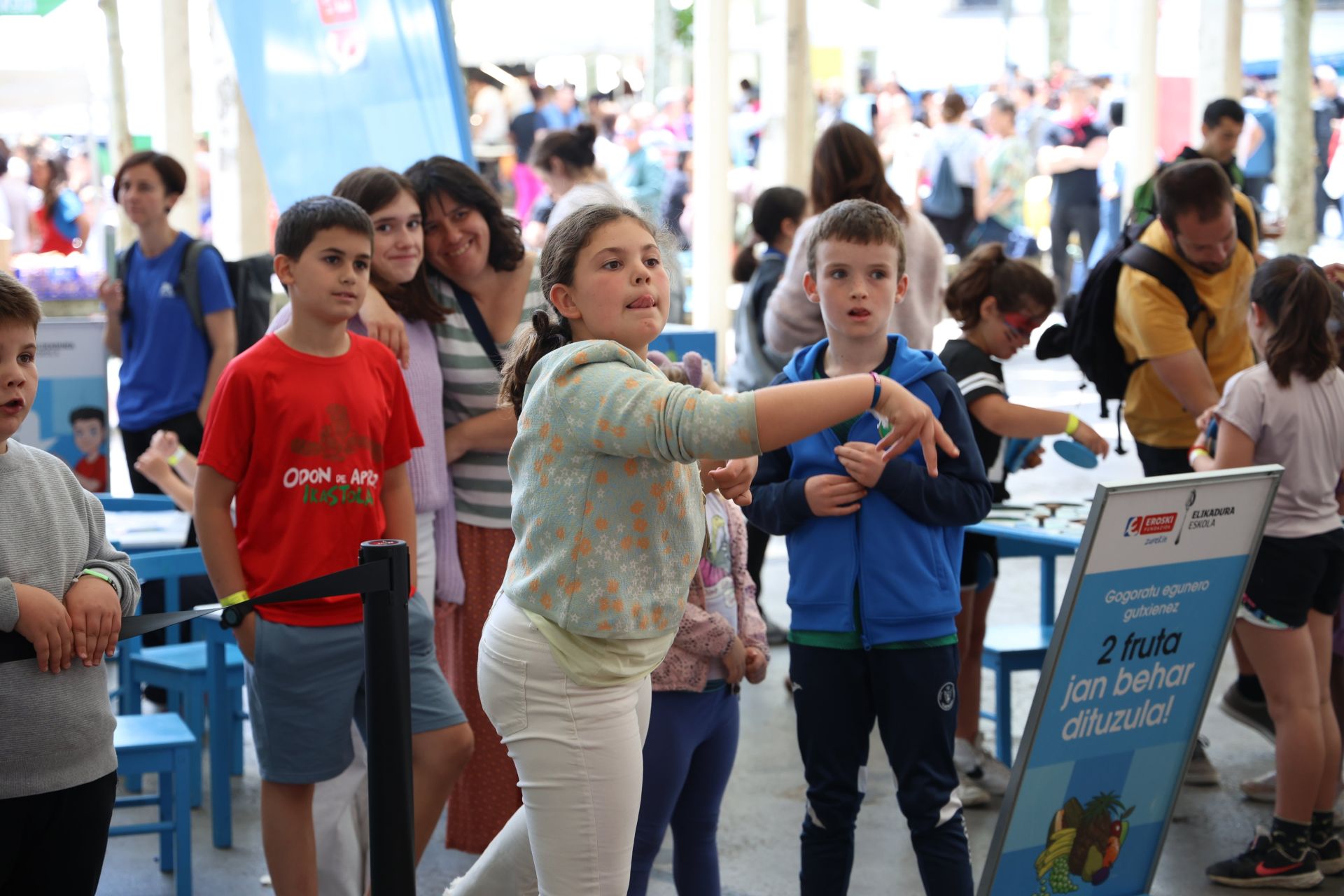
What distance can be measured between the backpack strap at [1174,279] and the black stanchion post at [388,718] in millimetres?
2670

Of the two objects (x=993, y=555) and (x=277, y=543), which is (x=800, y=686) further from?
A: (x=993, y=555)

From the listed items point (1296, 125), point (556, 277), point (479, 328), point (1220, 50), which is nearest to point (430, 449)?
point (479, 328)

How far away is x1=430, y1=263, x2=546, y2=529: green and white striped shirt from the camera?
3336 mm

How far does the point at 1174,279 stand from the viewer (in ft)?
13.4

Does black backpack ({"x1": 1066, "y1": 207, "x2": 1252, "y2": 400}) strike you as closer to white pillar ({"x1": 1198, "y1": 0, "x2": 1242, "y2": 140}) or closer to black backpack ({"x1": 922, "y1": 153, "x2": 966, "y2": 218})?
white pillar ({"x1": 1198, "y1": 0, "x2": 1242, "y2": 140})

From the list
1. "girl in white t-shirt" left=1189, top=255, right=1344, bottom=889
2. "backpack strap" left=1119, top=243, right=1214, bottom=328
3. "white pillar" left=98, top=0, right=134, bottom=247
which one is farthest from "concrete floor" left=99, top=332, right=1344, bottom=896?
"white pillar" left=98, top=0, right=134, bottom=247


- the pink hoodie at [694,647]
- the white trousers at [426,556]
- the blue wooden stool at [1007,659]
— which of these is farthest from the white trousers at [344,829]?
the blue wooden stool at [1007,659]

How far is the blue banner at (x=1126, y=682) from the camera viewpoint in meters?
2.87

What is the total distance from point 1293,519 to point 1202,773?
3.69 ft

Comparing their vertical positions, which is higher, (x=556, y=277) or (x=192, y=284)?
(x=556, y=277)

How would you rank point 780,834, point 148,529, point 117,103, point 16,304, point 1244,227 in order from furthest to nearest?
point 117,103 < point 1244,227 < point 148,529 < point 780,834 < point 16,304

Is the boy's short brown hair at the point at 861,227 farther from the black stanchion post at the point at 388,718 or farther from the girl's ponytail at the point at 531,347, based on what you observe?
the black stanchion post at the point at 388,718

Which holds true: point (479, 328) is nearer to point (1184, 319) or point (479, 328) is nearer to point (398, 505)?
point (398, 505)

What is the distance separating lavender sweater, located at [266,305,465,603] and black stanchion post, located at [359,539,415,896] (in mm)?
1069
